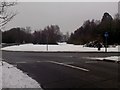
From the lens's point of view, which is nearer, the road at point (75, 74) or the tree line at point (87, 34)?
the road at point (75, 74)

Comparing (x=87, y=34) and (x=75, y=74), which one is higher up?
(x=87, y=34)

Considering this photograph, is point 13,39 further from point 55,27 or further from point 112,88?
point 112,88

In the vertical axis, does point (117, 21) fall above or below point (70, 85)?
above

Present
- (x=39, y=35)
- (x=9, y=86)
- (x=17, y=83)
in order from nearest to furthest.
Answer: (x=9, y=86), (x=17, y=83), (x=39, y=35)

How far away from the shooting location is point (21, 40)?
131 meters

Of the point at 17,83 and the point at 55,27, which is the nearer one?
the point at 17,83

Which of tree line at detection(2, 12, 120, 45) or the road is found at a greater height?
tree line at detection(2, 12, 120, 45)

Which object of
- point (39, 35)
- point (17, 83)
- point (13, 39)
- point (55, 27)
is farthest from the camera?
point (55, 27)

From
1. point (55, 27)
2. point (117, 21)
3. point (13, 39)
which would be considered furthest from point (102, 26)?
point (55, 27)

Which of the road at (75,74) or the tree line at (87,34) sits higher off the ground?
the tree line at (87,34)

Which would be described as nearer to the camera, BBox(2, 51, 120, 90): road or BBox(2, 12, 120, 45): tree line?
BBox(2, 51, 120, 90): road

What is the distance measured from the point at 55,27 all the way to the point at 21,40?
32002mm

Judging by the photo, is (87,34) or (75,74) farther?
(87,34)

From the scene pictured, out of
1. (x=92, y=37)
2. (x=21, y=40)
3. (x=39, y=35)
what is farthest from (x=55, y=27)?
(x=92, y=37)
